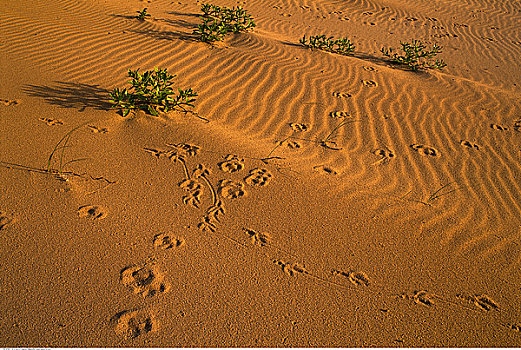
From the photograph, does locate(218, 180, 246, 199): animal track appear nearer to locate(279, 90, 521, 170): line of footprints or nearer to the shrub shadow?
locate(279, 90, 521, 170): line of footprints

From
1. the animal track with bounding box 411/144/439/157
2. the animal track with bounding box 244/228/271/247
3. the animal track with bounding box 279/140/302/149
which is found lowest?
the animal track with bounding box 244/228/271/247

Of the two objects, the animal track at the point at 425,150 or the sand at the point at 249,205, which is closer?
the sand at the point at 249,205

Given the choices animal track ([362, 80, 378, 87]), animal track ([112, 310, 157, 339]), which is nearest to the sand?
animal track ([112, 310, 157, 339])

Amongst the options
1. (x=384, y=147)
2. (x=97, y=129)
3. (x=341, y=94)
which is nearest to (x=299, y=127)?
(x=384, y=147)

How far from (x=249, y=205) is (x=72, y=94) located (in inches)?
106

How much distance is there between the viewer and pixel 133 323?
6.01 ft

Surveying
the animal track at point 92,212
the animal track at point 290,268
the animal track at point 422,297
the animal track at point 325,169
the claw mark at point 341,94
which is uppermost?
the claw mark at point 341,94

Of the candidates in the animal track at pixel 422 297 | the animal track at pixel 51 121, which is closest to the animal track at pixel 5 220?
the animal track at pixel 51 121

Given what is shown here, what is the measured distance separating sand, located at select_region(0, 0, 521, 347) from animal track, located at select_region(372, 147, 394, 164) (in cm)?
2

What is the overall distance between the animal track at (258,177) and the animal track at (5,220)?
69.5 inches

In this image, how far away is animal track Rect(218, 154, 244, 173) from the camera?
3069 mm

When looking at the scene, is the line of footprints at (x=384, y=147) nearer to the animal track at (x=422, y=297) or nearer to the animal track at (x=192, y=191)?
the animal track at (x=192, y=191)

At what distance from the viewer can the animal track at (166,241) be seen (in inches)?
90.3

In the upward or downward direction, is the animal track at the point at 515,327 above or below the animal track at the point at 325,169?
below
